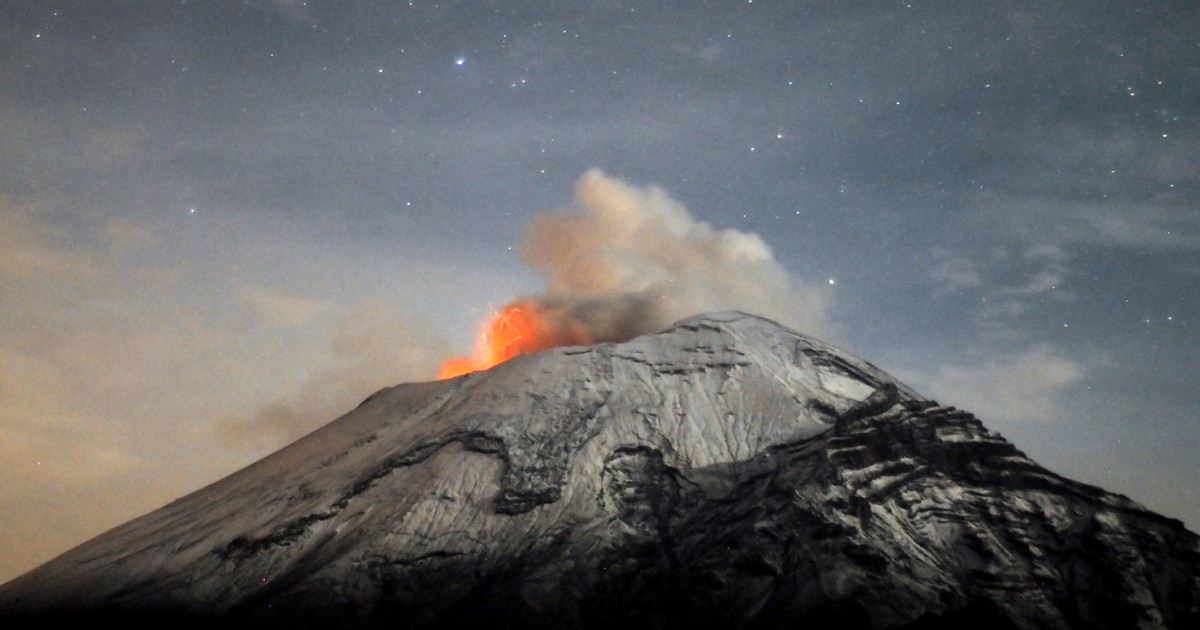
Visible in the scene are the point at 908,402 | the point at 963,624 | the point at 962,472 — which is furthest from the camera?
the point at 908,402

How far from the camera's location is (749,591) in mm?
81688

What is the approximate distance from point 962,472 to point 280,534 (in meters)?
64.2

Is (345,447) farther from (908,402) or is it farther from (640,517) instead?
(908,402)

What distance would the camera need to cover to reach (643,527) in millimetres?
91625

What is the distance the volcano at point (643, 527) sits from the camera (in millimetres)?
80062

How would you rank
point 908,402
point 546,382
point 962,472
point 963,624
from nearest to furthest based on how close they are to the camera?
1. point 963,624
2. point 962,472
3. point 908,402
4. point 546,382

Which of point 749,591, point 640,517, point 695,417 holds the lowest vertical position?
point 749,591

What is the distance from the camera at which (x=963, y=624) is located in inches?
2987

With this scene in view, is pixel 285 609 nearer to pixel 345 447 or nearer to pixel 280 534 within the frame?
pixel 280 534

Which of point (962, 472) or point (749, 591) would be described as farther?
point (962, 472)

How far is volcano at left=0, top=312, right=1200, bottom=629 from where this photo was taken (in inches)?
3152

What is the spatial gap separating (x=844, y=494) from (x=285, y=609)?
163 feet

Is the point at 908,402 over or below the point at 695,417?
below

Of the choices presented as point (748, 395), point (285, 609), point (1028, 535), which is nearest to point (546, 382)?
point (748, 395)
